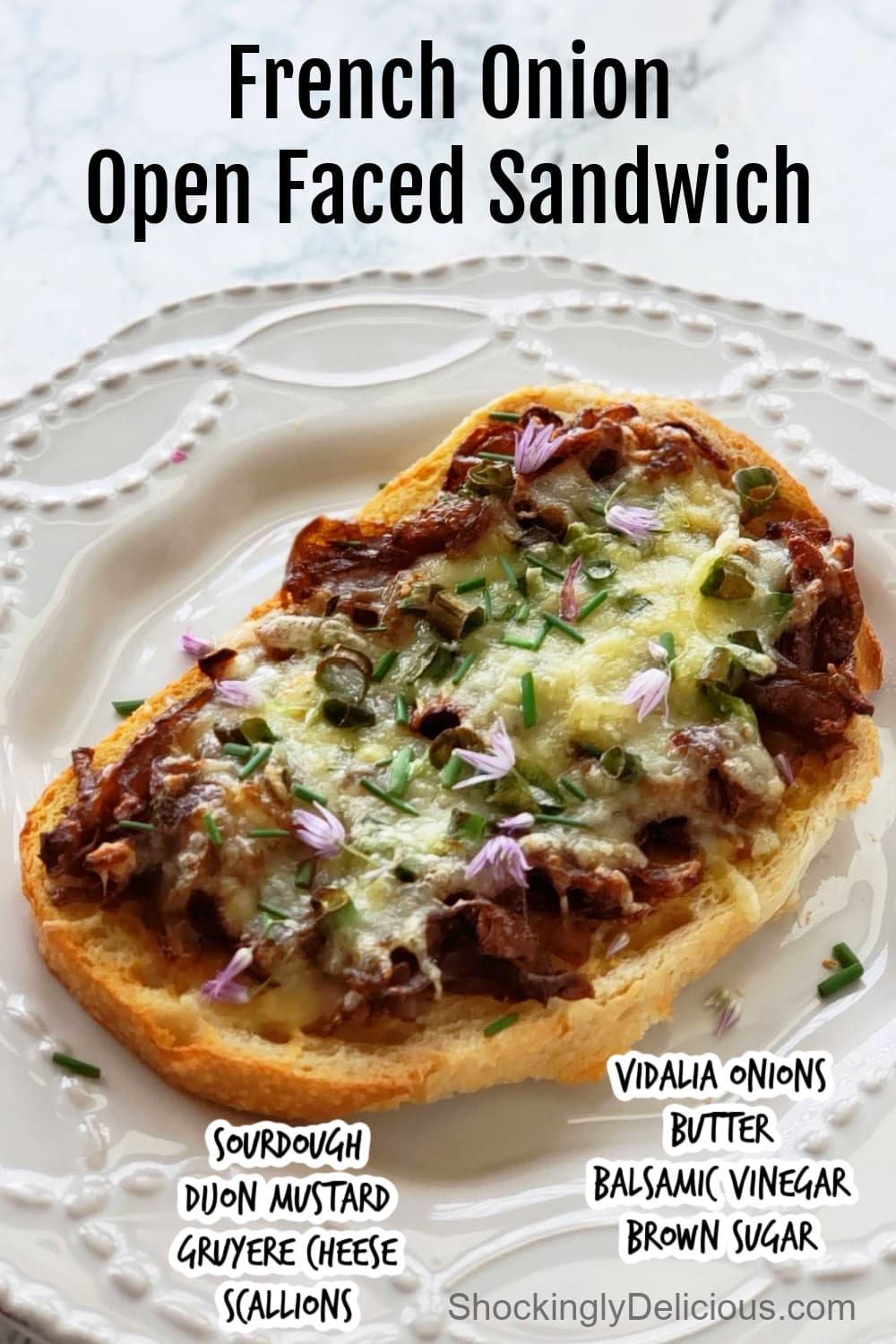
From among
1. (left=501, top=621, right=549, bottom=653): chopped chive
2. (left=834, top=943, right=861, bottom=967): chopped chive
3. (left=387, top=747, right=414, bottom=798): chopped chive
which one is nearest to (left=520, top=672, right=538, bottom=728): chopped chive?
(left=501, top=621, right=549, bottom=653): chopped chive

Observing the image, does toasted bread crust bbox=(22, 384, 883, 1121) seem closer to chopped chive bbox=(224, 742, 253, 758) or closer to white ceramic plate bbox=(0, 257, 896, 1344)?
white ceramic plate bbox=(0, 257, 896, 1344)

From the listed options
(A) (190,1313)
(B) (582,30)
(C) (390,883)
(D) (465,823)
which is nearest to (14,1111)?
(A) (190,1313)

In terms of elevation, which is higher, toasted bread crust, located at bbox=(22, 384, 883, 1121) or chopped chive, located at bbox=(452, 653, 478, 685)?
chopped chive, located at bbox=(452, 653, 478, 685)

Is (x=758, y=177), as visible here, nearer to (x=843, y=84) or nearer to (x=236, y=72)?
(x=843, y=84)

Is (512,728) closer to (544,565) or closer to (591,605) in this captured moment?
(591,605)

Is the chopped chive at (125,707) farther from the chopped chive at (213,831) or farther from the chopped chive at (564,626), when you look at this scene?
the chopped chive at (564,626)

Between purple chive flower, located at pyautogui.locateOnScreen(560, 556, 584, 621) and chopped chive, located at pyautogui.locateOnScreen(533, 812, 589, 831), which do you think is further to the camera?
purple chive flower, located at pyautogui.locateOnScreen(560, 556, 584, 621)

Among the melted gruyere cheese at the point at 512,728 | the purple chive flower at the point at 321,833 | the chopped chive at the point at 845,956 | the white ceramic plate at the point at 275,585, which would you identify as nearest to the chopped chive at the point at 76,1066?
the white ceramic plate at the point at 275,585

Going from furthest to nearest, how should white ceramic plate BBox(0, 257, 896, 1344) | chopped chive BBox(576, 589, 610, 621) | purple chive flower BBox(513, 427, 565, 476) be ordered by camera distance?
purple chive flower BBox(513, 427, 565, 476) < chopped chive BBox(576, 589, 610, 621) < white ceramic plate BBox(0, 257, 896, 1344)
